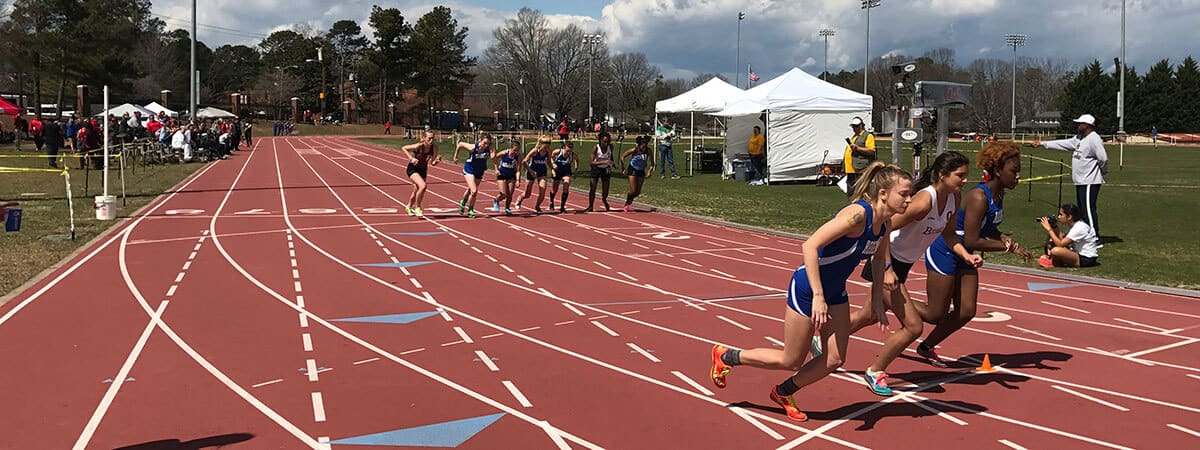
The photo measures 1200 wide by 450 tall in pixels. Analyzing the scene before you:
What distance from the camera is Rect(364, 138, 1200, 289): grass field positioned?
12.6m

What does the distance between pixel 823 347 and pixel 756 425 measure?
0.68 metres

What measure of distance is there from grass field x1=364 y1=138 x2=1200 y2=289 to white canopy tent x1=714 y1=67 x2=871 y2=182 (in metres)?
0.81

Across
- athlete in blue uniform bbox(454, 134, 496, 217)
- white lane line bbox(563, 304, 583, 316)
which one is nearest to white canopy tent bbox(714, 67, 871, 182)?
athlete in blue uniform bbox(454, 134, 496, 217)

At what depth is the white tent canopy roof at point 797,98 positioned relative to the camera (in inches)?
1098

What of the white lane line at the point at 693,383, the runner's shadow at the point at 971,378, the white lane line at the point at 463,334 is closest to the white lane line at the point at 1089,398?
the runner's shadow at the point at 971,378

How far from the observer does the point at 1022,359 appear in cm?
761

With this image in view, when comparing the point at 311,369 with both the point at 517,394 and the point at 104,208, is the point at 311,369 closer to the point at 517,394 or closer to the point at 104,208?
the point at 517,394

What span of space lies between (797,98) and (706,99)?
4.06m

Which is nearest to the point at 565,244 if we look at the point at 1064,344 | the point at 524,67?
the point at 1064,344

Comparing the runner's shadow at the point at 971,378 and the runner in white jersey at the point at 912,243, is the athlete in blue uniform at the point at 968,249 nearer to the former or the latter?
the runner in white jersey at the point at 912,243

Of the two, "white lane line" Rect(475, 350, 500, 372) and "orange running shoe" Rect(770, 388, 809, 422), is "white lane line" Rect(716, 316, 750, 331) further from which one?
"orange running shoe" Rect(770, 388, 809, 422)

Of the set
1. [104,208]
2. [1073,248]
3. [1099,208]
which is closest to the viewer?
[1073,248]

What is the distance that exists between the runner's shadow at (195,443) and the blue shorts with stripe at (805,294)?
331 centimetres

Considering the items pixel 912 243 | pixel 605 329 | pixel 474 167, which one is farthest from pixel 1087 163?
pixel 474 167
